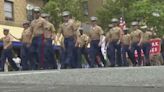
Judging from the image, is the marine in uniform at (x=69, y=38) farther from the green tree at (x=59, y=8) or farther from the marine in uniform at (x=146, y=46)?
the green tree at (x=59, y=8)

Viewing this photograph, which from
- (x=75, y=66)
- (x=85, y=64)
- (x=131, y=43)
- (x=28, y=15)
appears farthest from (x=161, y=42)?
(x=28, y=15)

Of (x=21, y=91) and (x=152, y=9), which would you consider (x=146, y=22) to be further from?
(x=21, y=91)

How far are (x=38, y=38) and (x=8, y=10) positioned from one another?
17.5 metres

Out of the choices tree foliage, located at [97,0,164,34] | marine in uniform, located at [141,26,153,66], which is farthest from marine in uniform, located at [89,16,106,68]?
tree foliage, located at [97,0,164,34]

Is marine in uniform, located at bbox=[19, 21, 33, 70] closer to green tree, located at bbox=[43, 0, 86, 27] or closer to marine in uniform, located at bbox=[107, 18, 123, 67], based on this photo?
marine in uniform, located at bbox=[107, 18, 123, 67]

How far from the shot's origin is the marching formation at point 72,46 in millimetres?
19078

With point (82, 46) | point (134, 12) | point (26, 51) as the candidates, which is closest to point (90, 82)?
point (26, 51)

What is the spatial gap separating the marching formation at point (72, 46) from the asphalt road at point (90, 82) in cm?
697

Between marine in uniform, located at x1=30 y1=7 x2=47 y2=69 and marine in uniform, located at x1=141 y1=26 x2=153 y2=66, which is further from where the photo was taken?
marine in uniform, located at x1=141 y1=26 x2=153 y2=66

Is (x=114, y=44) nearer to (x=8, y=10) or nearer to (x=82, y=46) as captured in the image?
(x=82, y=46)

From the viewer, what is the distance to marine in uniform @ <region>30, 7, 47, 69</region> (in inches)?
742

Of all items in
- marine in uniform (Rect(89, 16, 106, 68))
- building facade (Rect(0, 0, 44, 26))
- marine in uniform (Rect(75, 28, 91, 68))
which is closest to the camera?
marine in uniform (Rect(75, 28, 91, 68))

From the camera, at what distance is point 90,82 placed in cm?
1056

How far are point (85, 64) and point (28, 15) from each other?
17202 millimetres
